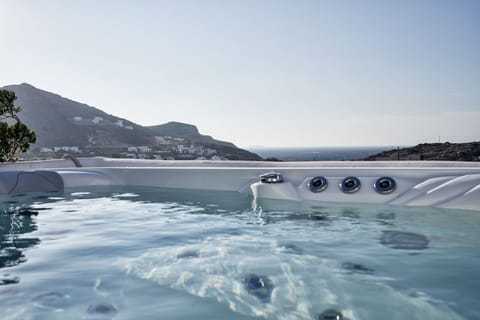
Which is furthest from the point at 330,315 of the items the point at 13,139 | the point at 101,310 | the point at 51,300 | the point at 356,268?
the point at 13,139

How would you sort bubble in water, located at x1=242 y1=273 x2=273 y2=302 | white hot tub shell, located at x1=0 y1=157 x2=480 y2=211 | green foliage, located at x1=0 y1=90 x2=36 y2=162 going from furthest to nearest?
green foliage, located at x1=0 y1=90 x2=36 y2=162, white hot tub shell, located at x1=0 y1=157 x2=480 y2=211, bubble in water, located at x1=242 y1=273 x2=273 y2=302

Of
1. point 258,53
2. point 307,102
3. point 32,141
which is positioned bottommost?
point 32,141

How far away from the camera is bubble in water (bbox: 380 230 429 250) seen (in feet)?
7.39

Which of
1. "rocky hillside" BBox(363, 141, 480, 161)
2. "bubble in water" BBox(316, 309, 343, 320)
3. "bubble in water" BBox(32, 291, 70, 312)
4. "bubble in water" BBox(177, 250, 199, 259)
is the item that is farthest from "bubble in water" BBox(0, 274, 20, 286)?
"rocky hillside" BBox(363, 141, 480, 161)

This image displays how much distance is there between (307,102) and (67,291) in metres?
8.57

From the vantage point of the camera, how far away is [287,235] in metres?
2.53

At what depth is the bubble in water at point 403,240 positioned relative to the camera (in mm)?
2254

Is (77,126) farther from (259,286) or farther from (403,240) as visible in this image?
(259,286)

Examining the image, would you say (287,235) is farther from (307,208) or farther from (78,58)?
(78,58)

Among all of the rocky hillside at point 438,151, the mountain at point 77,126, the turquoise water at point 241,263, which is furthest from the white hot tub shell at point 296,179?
the mountain at point 77,126

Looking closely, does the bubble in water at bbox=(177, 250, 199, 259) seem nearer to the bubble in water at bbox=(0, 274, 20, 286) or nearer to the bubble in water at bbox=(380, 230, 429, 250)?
the bubble in water at bbox=(0, 274, 20, 286)

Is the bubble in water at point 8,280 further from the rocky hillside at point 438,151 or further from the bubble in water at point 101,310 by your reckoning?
the rocky hillside at point 438,151

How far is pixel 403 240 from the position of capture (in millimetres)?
2385

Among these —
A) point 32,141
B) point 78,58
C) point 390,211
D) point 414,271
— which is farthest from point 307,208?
point 78,58
